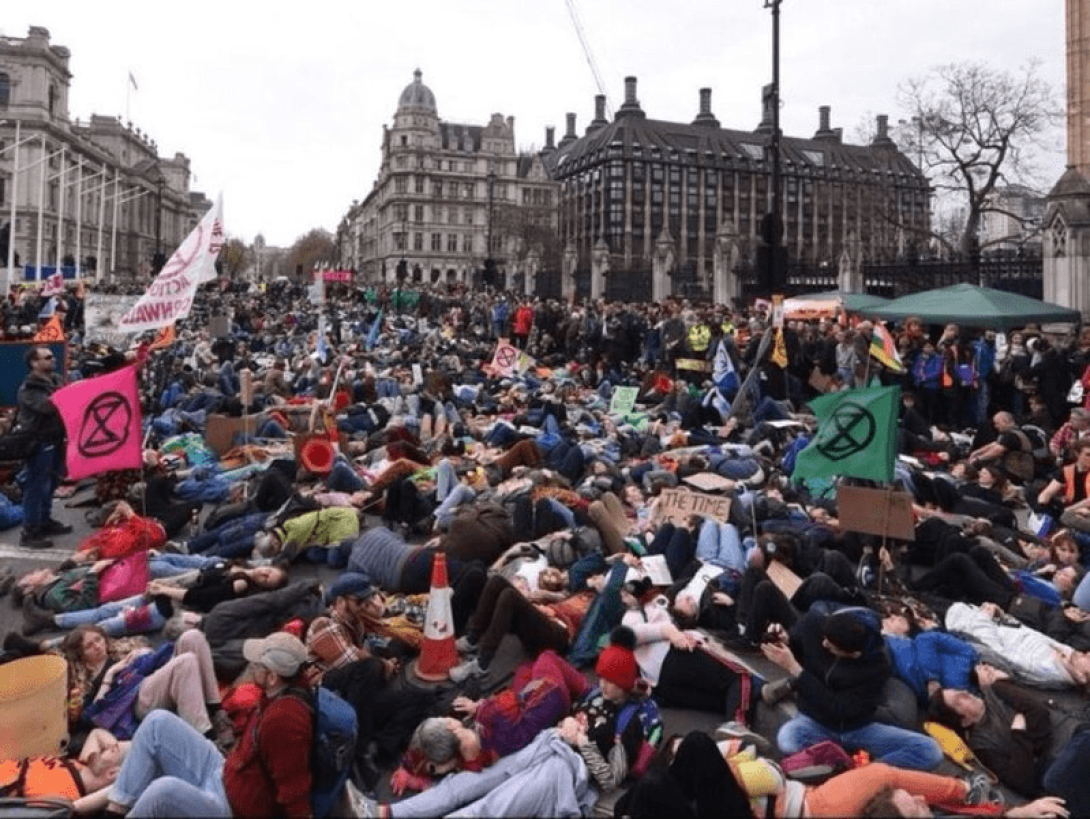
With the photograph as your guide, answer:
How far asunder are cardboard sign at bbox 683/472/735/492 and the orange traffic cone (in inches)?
183

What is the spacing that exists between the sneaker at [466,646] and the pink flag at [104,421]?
3.83 metres

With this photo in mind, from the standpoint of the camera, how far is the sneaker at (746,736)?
539 cm

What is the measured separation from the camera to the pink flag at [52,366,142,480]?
8742 millimetres

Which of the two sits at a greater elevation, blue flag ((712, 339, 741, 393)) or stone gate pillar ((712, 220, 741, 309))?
stone gate pillar ((712, 220, 741, 309))

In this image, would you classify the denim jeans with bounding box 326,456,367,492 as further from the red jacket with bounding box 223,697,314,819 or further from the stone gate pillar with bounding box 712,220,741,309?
the stone gate pillar with bounding box 712,220,741,309


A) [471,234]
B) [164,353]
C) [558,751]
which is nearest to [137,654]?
[558,751]

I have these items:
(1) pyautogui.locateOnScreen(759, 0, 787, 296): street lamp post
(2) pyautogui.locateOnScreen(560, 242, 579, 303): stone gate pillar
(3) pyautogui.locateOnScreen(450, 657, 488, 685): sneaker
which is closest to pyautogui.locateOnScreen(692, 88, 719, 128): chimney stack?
(2) pyautogui.locateOnScreen(560, 242, 579, 303): stone gate pillar

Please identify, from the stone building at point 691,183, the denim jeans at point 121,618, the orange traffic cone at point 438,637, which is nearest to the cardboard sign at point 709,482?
the orange traffic cone at point 438,637

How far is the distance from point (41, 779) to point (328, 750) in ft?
5.36

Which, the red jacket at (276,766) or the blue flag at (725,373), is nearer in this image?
the red jacket at (276,766)

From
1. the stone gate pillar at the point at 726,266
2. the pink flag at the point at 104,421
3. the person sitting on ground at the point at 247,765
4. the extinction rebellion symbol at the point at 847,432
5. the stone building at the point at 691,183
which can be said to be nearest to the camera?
the person sitting on ground at the point at 247,765

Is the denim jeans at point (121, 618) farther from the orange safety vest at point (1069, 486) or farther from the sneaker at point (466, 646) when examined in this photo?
the orange safety vest at point (1069, 486)

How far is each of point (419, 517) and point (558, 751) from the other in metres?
5.71

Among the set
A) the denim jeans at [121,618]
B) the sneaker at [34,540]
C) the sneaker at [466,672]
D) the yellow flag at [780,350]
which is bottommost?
the sneaker at [466,672]
